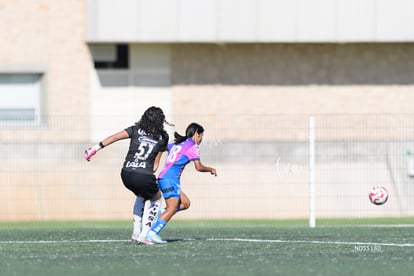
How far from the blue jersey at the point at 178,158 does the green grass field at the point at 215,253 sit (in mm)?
900

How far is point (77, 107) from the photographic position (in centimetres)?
2836

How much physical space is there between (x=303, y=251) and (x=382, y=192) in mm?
6278

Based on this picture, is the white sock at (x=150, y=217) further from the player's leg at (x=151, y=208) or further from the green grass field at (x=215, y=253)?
the green grass field at (x=215, y=253)

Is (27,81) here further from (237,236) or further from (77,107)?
(237,236)

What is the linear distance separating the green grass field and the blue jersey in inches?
35.4

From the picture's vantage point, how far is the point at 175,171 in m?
15.6

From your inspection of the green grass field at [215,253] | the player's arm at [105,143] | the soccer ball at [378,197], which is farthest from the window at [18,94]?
the player's arm at [105,143]

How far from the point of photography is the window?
28.4 metres

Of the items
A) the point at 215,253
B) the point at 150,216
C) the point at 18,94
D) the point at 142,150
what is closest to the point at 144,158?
the point at 142,150

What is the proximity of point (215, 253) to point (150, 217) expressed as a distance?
6.03ft

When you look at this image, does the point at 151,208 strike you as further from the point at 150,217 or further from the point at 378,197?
the point at 378,197

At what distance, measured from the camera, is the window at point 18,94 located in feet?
93.2

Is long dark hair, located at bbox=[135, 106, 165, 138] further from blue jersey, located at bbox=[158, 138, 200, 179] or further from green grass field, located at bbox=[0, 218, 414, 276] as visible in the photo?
green grass field, located at bbox=[0, 218, 414, 276]

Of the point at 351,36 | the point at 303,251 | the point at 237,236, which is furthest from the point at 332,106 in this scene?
the point at 303,251
